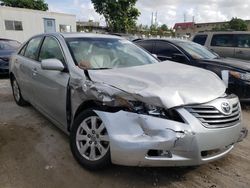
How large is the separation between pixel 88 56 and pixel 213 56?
13.7ft

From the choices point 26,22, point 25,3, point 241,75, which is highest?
point 25,3

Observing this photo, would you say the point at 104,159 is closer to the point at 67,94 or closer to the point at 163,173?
the point at 163,173

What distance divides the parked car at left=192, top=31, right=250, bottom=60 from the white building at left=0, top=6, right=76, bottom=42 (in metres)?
16.3

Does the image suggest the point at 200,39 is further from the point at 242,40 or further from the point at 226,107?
the point at 226,107

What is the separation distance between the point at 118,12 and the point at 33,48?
2469cm

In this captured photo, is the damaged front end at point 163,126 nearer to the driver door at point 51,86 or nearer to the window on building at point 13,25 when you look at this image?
the driver door at point 51,86

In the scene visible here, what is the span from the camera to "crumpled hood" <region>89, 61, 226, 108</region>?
2.65 metres

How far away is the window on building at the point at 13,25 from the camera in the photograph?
68.5 ft

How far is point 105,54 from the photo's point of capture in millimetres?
3893

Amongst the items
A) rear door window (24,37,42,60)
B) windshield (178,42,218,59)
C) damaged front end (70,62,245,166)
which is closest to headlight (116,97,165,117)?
damaged front end (70,62,245,166)

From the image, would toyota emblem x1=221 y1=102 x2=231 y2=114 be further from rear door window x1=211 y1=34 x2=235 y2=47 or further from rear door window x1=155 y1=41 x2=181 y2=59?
rear door window x1=211 y1=34 x2=235 y2=47

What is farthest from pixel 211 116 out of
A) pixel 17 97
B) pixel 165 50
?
pixel 165 50

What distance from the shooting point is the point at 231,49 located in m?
9.45

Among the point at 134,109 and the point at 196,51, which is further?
the point at 196,51
